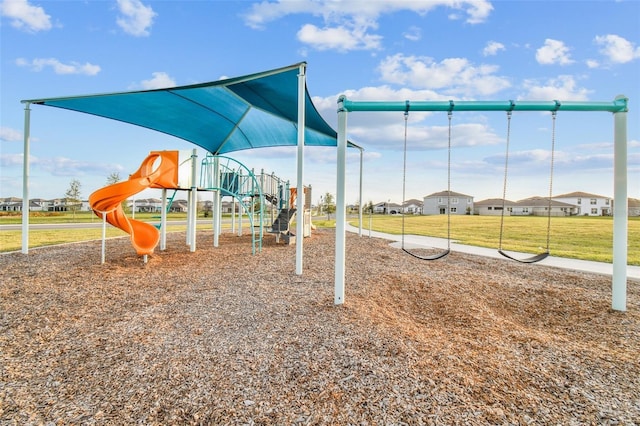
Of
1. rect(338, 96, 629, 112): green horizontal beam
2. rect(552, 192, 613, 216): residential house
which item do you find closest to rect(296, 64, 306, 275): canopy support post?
rect(338, 96, 629, 112): green horizontal beam

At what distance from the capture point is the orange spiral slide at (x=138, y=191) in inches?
257

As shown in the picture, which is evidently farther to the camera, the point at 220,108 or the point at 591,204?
the point at 591,204

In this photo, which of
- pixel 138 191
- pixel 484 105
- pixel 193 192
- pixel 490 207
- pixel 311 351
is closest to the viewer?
pixel 311 351

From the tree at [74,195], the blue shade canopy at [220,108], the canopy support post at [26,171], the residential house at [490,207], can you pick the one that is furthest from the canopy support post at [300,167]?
the residential house at [490,207]

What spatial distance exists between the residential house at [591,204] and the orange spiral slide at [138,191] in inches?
2773

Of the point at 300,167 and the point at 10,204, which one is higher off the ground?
the point at 300,167

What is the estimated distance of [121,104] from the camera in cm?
705

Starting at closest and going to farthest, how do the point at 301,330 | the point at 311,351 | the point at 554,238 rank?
1. the point at 311,351
2. the point at 301,330
3. the point at 554,238

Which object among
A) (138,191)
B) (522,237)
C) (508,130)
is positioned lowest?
(522,237)

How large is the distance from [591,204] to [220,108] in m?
72.6

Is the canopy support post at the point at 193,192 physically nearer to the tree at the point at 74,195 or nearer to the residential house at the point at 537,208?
the tree at the point at 74,195

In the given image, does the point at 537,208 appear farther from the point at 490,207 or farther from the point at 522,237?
the point at 522,237

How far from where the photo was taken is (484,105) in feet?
14.2

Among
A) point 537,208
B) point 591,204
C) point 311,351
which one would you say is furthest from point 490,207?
point 311,351
